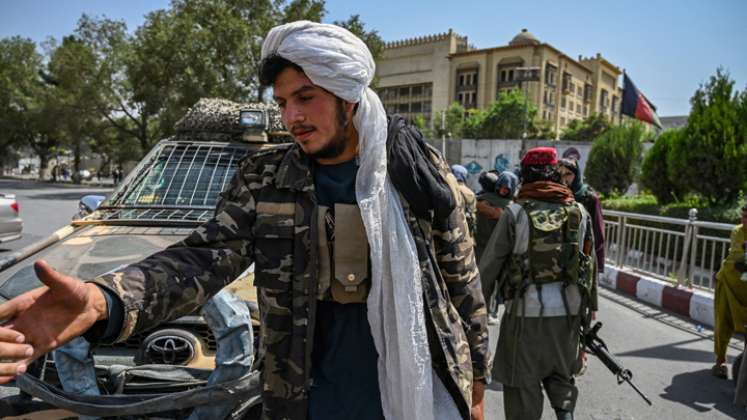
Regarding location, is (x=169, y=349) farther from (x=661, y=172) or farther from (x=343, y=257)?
(x=661, y=172)

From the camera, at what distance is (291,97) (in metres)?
1.60

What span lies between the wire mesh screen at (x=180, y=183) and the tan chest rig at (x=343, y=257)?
7.86 feet

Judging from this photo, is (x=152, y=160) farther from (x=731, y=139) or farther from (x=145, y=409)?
(x=731, y=139)

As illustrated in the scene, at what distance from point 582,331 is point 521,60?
73.2 meters

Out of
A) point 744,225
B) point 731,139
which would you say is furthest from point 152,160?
point 731,139

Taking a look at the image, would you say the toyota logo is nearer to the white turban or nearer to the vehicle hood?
the vehicle hood

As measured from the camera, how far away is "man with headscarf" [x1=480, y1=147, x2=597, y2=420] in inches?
117

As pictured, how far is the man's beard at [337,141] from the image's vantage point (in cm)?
161

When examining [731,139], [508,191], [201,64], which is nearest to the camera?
[508,191]

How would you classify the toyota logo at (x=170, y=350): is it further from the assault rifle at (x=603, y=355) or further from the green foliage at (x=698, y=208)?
the green foliage at (x=698, y=208)

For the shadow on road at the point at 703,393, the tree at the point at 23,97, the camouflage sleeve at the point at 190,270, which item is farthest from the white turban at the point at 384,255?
the tree at the point at 23,97

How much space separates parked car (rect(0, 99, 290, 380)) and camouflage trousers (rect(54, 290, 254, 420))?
0.27 m

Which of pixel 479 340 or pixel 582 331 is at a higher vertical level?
pixel 479 340

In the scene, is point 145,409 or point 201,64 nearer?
point 145,409
